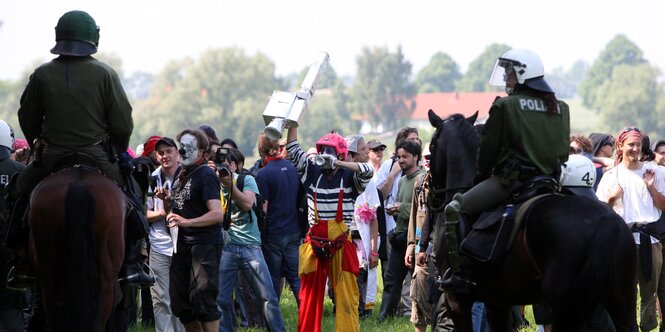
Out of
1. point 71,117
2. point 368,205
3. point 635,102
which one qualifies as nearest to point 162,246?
point 368,205

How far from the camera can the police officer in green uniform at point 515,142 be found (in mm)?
8984

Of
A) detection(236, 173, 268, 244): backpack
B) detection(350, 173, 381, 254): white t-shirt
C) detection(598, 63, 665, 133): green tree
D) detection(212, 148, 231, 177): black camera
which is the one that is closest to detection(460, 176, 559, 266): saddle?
detection(212, 148, 231, 177): black camera

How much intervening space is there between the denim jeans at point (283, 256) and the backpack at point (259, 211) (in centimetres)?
11

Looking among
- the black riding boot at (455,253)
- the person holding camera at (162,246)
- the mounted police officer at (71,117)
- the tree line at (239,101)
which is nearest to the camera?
the mounted police officer at (71,117)

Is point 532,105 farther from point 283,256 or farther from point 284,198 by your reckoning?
point 283,256

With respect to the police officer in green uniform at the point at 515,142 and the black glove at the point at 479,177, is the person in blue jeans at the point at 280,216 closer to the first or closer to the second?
the black glove at the point at 479,177

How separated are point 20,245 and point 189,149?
237 cm

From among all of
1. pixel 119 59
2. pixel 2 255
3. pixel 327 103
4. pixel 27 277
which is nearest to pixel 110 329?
pixel 27 277

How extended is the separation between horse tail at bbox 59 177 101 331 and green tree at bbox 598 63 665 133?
151 meters

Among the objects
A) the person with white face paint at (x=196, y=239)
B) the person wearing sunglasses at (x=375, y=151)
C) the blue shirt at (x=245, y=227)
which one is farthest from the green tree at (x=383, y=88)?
the person with white face paint at (x=196, y=239)

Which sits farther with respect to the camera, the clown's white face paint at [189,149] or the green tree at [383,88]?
the green tree at [383,88]

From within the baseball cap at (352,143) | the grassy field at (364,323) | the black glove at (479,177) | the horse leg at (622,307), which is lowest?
the grassy field at (364,323)

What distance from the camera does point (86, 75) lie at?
9102mm

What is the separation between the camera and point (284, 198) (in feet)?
47.5
